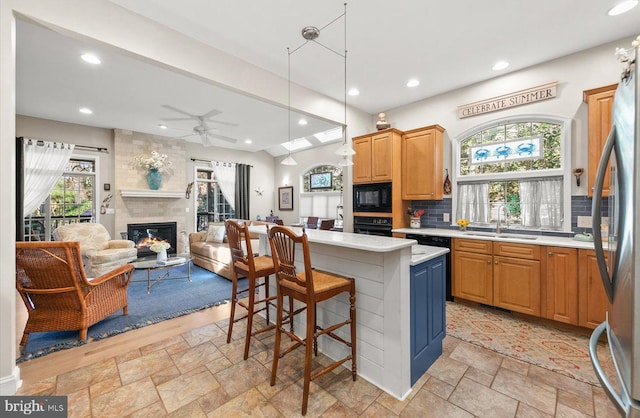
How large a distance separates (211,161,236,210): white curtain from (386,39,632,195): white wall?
5737 mm

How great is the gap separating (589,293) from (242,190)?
24.4 feet

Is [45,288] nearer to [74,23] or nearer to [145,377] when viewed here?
[145,377]

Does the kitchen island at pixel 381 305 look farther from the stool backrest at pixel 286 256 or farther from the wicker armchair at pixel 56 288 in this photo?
the wicker armchair at pixel 56 288

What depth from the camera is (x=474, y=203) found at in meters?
3.89

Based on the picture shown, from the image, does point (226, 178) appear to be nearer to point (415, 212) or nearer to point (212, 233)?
point (212, 233)

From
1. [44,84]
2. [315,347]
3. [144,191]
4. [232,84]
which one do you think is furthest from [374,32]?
[144,191]

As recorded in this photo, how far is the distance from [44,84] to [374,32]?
4567 mm

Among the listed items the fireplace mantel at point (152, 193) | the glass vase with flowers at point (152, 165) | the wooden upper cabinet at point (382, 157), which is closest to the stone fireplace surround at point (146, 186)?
the fireplace mantel at point (152, 193)

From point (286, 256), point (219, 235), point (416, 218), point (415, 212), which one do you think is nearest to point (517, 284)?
point (416, 218)

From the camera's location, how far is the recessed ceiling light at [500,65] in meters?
3.30

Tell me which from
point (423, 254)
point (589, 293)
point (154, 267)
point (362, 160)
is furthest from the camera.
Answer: point (362, 160)

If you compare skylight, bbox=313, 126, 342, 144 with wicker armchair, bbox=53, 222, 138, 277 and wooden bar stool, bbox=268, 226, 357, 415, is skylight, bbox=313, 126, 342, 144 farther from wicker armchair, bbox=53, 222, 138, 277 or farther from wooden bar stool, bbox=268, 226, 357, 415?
wooden bar stool, bbox=268, 226, 357, 415

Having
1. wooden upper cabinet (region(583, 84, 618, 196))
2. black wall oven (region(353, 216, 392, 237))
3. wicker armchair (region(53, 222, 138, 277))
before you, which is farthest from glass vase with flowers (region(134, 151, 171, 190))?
wooden upper cabinet (region(583, 84, 618, 196))

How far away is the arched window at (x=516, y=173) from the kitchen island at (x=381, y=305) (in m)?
2.07
